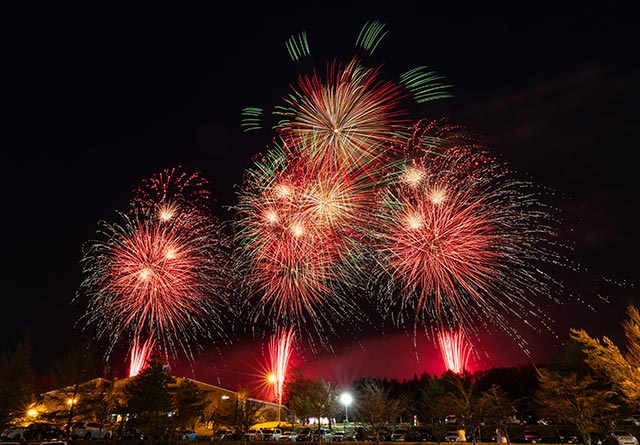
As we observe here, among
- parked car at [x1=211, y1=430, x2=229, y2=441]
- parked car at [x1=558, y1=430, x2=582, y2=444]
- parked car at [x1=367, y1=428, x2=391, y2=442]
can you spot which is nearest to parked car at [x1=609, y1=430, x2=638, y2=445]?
parked car at [x1=558, y1=430, x2=582, y2=444]

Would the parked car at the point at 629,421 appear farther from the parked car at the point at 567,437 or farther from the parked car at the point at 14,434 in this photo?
the parked car at the point at 14,434

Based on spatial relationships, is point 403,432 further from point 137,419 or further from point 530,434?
point 137,419

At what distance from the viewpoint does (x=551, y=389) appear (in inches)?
1453

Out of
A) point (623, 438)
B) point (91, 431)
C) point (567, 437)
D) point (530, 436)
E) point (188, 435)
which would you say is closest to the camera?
point (623, 438)

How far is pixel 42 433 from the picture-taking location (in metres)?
46.6

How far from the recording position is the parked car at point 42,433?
44.6 metres

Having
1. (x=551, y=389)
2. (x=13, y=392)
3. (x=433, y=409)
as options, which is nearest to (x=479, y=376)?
(x=433, y=409)

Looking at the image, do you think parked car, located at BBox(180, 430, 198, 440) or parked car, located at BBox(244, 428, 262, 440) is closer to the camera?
parked car, located at BBox(180, 430, 198, 440)

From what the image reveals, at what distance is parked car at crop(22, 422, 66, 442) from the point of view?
4463 centimetres

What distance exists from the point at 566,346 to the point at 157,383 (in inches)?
2837

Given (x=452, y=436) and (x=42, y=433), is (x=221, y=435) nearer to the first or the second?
(x=42, y=433)

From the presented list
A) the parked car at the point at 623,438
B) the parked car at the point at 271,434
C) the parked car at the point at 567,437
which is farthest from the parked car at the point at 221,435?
the parked car at the point at 623,438

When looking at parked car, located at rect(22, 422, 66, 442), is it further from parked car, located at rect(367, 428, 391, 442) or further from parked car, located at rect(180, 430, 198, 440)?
parked car, located at rect(367, 428, 391, 442)

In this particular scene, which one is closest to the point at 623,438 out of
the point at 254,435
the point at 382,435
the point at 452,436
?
the point at 452,436
